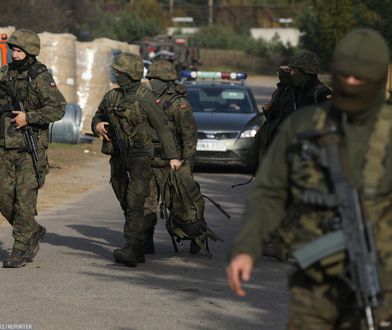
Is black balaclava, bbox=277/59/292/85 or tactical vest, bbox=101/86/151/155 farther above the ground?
black balaclava, bbox=277/59/292/85

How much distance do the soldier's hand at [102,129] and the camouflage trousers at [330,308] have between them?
19.7 ft

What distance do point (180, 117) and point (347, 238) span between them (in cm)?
712

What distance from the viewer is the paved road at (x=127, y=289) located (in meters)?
8.24

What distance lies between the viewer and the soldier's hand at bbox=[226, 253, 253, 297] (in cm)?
471

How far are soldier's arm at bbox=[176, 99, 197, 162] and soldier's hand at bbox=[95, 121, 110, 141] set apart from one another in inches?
46.4

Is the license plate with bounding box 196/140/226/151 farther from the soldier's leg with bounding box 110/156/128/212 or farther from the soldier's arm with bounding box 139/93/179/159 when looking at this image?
the soldier's arm with bounding box 139/93/179/159

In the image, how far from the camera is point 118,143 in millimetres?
10680

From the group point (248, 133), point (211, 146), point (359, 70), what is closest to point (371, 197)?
point (359, 70)

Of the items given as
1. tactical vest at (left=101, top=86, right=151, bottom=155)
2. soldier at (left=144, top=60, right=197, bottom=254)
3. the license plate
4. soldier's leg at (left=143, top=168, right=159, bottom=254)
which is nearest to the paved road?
soldier's leg at (left=143, top=168, right=159, bottom=254)

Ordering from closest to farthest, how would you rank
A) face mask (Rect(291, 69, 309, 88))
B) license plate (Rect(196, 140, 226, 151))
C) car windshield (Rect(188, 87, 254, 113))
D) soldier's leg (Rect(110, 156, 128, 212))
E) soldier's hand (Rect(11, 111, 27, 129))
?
soldier's hand (Rect(11, 111, 27, 129)) < face mask (Rect(291, 69, 309, 88)) < soldier's leg (Rect(110, 156, 128, 212)) < license plate (Rect(196, 140, 226, 151)) < car windshield (Rect(188, 87, 254, 113))

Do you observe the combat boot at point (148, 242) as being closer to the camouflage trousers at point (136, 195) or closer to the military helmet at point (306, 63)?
the camouflage trousers at point (136, 195)

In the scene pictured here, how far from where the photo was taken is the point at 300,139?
4.86 metres

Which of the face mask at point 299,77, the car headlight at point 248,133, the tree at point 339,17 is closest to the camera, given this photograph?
the face mask at point 299,77

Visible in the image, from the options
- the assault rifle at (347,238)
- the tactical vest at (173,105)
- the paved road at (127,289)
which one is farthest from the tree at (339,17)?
the assault rifle at (347,238)
